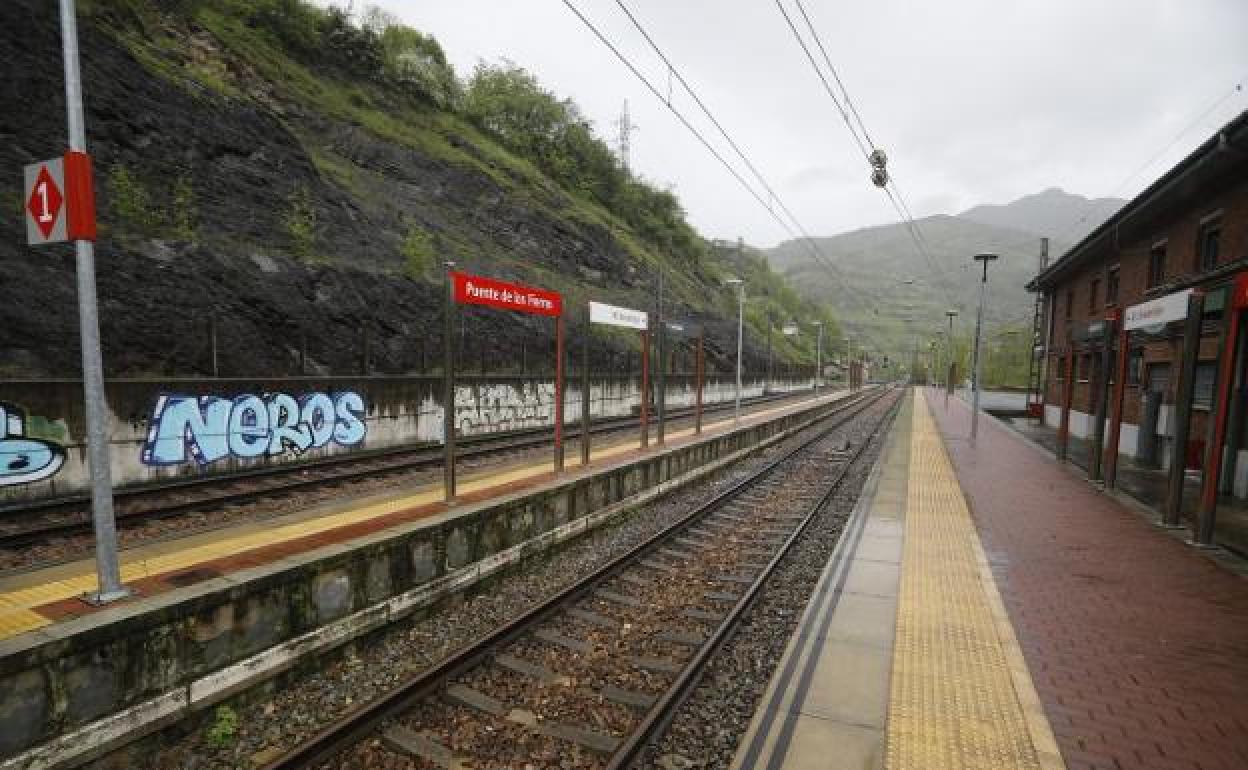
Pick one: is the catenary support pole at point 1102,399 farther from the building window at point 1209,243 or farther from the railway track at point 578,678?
the railway track at point 578,678

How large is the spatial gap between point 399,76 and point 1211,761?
43.5m

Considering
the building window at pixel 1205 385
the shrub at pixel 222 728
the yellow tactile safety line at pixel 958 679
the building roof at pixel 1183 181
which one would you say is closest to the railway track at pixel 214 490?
the shrub at pixel 222 728

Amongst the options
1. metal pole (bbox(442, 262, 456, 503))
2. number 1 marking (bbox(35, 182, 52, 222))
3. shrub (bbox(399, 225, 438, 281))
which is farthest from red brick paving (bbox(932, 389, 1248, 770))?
shrub (bbox(399, 225, 438, 281))

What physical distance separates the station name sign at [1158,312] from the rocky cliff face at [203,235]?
16.6m

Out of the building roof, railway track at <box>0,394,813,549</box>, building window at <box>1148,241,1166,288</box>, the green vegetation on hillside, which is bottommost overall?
railway track at <box>0,394,813,549</box>

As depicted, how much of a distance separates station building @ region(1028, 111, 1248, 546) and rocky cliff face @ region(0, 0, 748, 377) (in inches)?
662

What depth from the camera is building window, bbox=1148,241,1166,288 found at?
677 inches

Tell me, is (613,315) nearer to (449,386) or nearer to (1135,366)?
(449,386)

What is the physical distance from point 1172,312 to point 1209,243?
8.09 m

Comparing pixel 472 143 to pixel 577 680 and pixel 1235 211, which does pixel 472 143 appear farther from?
pixel 577 680

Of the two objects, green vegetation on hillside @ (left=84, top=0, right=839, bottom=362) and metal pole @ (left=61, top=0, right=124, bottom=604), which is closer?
metal pole @ (left=61, top=0, right=124, bottom=604)

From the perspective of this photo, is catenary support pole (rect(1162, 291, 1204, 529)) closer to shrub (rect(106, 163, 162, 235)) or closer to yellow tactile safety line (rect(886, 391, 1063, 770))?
yellow tactile safety line (rect(886, 391, 1063, 770))

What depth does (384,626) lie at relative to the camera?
5965mm

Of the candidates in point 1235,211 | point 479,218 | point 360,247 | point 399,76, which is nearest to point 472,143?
point 399,76
